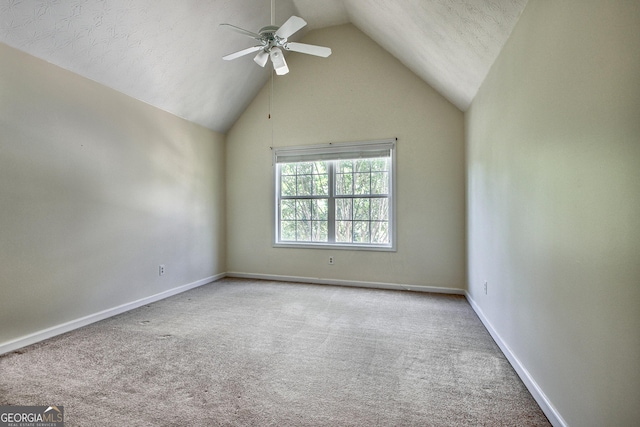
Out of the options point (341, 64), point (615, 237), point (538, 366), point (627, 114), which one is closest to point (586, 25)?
point (627, 114)

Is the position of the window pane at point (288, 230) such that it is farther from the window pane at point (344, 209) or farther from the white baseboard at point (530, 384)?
the white baseboard at point (530, 384)

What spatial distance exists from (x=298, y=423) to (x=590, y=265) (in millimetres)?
1537

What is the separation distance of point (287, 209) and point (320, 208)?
56 centimetres

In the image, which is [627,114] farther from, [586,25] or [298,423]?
[298,423]

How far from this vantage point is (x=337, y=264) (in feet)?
14.5

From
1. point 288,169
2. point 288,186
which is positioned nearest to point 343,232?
point 288,186

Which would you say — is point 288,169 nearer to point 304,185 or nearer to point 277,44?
point 304,185

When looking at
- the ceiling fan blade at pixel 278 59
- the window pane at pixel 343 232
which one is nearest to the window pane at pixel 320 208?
the window pane at pixel 343 232

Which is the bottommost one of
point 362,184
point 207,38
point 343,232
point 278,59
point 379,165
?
point 343,232

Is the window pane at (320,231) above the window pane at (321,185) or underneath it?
underneath

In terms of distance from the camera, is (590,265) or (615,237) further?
(590,265)

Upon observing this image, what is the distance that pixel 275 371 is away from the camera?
6.59ft

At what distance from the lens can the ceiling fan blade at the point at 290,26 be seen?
221 cm

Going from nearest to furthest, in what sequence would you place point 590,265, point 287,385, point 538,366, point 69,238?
point 590,265, point 538,366, point 287,385, point 69,238
